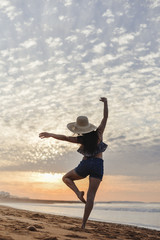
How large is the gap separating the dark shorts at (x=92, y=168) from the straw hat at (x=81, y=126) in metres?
0.55

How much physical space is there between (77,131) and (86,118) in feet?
1.09

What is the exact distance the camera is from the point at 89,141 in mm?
5312

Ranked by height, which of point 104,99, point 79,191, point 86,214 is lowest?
point 86,214

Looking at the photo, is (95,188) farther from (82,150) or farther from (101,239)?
(101,239)

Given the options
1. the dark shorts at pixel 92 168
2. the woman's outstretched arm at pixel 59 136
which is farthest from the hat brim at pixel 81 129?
the dark shorts at pixel 92 168

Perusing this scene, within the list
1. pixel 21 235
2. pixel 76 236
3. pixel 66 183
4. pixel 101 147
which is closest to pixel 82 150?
pixel 101 147

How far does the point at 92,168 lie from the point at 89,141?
49cm

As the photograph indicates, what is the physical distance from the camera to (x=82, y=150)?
17.8ft

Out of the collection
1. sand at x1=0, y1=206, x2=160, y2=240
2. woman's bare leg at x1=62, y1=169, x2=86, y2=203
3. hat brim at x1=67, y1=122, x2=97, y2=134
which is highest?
hat brim at x1=67, y1=122, x2=97, y2=134

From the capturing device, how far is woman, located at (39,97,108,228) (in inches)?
206

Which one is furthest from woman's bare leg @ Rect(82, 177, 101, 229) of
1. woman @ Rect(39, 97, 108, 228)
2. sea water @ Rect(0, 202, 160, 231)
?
sea water @ Rect(0, 202, 160, 231)

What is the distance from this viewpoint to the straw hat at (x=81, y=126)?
532 cm

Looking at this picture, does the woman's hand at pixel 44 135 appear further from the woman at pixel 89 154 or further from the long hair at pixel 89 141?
the long hair at pixel 89 141

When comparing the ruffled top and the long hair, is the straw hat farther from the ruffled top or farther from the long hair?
the ruffled top
